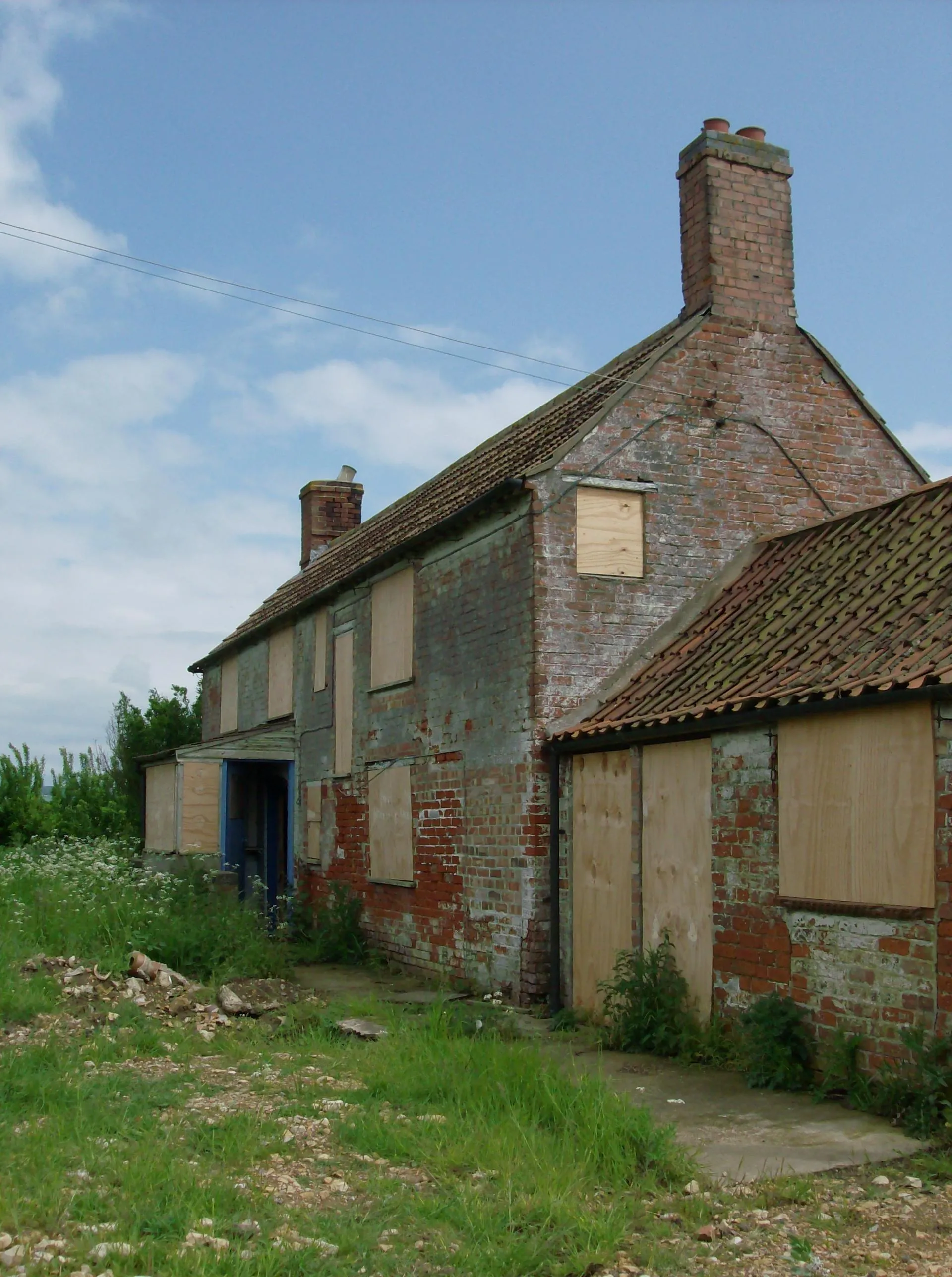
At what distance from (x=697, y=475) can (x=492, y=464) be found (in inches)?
120

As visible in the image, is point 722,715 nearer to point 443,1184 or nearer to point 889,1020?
point 889,1020

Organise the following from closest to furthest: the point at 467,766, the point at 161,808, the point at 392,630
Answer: the point at 467,766 → the point at 392,630 → the point at 161,808

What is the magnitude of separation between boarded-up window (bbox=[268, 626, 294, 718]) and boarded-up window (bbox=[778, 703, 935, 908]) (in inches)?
468

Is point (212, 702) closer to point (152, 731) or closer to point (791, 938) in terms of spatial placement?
point (152, 731)

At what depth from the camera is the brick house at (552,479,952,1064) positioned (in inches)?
300

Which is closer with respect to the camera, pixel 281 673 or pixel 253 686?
pixel 281 673

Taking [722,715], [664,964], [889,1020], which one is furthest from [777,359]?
[889,1020]

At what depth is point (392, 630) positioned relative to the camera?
15492 millimetres

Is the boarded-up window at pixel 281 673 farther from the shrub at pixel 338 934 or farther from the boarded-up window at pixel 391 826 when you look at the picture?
the boarded-up window at pixel 391 826

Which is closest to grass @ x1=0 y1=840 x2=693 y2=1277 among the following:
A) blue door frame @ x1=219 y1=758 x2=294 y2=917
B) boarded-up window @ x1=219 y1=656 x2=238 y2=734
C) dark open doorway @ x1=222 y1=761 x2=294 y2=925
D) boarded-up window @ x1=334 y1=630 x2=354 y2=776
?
boarded-up window @ x1=334 y1=630 x2=354 y2=776

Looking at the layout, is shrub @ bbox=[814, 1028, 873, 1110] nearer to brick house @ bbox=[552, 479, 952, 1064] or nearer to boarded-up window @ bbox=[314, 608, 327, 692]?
brick house @ bbox=[552, 479, 952, 1064]

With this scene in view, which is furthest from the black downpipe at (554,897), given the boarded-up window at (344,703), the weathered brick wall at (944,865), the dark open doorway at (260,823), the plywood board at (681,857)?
the dark open doorway at (260,823)

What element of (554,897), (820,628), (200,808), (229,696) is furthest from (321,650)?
(820,628)

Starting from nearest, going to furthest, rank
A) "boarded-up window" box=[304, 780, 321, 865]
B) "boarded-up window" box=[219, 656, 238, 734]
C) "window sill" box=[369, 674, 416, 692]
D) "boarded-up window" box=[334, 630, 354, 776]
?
1. "window sill" box=[369, 674, 416, 692]
2. "boarded-up window" box=[334, 630, 354, 776]
3. "boarded-up window" box=[304, 780, 321, 865]
4. "boarded-up window" box=[219, 656, 238, 734]
